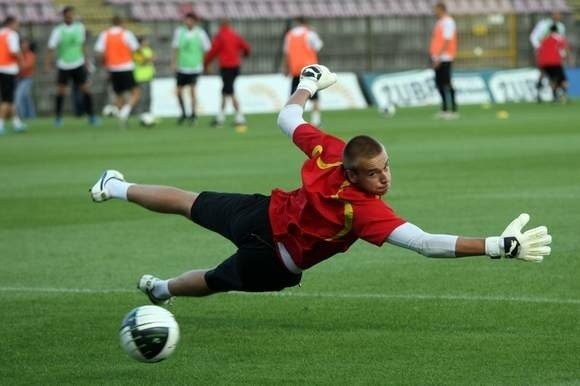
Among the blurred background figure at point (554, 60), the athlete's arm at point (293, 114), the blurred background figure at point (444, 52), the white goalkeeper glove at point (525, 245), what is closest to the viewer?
the white goalkeeper glove at point (525, 245)

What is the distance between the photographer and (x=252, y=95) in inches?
1558

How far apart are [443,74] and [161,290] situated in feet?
75.1

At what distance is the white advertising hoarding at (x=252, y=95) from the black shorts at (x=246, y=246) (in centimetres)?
2925

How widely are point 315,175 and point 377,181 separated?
0.50 meters

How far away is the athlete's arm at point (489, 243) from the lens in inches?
291

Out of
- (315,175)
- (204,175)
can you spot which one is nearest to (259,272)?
(315,175)

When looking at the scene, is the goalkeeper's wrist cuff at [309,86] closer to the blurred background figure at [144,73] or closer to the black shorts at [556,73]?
the blurred background figure at [144,73]

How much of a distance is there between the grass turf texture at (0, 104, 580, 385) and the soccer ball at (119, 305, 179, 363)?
14 centimetres

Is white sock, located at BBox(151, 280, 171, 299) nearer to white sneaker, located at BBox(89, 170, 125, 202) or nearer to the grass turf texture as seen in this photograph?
the grass turf texture

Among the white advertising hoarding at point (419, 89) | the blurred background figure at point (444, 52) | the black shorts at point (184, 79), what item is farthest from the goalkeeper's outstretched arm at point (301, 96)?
the white advertising hoarding at point (419, 89)

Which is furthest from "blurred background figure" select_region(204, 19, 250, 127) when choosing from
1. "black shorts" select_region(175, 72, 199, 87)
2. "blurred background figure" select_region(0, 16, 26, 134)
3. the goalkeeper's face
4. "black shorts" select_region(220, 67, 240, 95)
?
the goalkeeper's face

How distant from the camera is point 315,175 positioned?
27.1 ft

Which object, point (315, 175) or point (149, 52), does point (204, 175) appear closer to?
point (315, 175)

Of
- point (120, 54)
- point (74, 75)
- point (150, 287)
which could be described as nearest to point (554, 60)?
point (120, 54)
